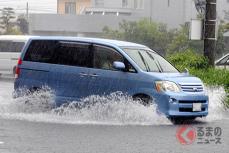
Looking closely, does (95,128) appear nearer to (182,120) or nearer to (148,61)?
(182,120)

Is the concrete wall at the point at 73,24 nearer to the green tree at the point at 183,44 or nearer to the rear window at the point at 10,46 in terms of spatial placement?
the green tree at the point at 183,44

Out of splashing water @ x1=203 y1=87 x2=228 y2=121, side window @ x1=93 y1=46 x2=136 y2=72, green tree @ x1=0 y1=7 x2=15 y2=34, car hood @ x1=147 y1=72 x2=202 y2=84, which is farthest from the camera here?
green tree @ x1=0 y1=7 x2=15 y2=34

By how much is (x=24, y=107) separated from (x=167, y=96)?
11.4 feet

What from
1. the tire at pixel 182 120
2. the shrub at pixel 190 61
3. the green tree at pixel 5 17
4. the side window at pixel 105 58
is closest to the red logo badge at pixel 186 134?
the tire at pixel 182 120

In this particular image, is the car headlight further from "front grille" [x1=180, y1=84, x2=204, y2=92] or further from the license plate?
the license plate

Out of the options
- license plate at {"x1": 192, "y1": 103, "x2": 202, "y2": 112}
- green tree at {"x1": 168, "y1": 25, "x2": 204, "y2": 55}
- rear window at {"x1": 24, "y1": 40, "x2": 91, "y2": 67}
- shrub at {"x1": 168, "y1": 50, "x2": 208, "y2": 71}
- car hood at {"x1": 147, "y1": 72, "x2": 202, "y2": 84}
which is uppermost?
rear window at {"x1": 24, "y1": 40, "x2": 91, "y2": 67}

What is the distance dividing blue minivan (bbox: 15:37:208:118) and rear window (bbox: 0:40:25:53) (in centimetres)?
1826

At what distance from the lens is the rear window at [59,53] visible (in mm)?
15781

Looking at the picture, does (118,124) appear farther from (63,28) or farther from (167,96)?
(63,28)

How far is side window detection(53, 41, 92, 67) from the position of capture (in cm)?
1572

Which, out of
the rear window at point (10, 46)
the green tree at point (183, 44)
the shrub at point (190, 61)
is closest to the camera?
the shrub at point (190, 61)

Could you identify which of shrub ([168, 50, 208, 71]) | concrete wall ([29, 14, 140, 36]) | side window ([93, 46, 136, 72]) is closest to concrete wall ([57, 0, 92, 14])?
concrete wall ([29, 14, 140, 36])

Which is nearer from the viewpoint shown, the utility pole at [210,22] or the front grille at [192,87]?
the front grille at [192,87]

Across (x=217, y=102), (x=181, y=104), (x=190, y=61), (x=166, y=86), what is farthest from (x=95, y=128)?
(x=190, y=61)
